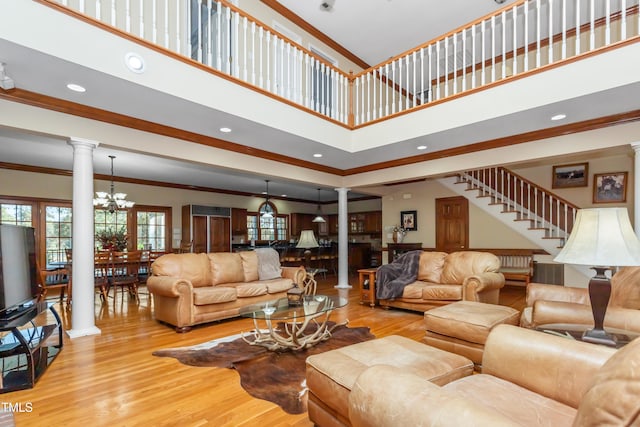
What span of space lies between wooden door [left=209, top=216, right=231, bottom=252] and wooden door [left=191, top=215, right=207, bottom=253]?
0.19 metres

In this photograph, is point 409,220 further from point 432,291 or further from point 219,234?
point 219,234

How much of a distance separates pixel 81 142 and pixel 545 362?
15.3ft

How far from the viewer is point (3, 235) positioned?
95.3 inches

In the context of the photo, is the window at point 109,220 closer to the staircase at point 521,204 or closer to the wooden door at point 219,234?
the wooden door at point 219,234

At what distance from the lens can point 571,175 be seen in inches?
274

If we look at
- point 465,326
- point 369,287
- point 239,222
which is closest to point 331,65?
point 369,287

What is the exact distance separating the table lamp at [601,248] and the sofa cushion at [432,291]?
2.41 meters

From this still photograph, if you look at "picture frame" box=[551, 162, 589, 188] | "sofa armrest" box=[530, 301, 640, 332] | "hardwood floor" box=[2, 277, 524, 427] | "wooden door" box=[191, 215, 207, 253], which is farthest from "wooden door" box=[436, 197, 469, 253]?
"wooden door" box=[191, 215, 207, 253]

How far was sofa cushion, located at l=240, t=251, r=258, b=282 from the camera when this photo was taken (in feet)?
16.5

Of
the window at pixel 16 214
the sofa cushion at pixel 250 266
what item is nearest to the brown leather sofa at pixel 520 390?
the sofa cushion at pixel 250 266

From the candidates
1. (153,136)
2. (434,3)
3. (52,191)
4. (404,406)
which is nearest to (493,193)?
(434,3)

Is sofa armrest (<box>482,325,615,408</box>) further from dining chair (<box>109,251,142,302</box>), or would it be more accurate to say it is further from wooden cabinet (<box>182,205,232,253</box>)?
wooden cabinet (<box>182,205,232,253</box>)

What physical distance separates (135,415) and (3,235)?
5.46 feet

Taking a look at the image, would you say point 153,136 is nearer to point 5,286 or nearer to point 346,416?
point 5,286
